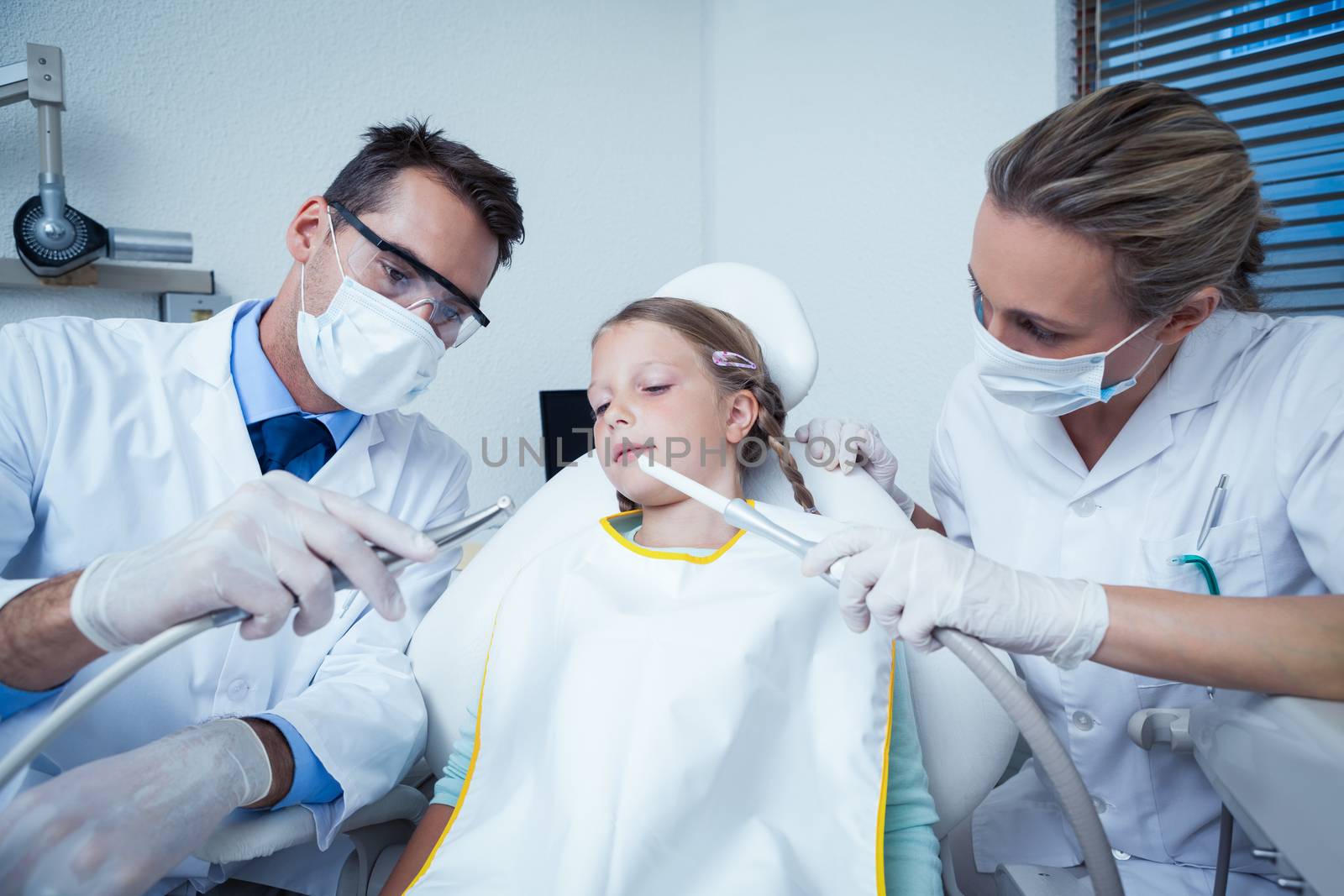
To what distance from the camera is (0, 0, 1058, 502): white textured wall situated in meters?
1.70

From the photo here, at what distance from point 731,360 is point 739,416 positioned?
0.30 ft

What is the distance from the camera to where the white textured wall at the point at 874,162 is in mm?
2086

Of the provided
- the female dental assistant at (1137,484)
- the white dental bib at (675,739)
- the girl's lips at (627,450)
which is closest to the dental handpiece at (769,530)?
the female dental assistant at (1137,484)

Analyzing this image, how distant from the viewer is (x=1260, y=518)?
1.03 m

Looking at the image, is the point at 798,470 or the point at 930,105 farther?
the point at 930,105

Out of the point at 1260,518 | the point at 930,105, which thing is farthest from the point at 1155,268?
the point at 930,105

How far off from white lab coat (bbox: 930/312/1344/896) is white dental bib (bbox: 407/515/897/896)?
0.30 meters

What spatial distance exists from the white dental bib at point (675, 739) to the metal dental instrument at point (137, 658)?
0.31 m

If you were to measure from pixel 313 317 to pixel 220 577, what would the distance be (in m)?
0.58

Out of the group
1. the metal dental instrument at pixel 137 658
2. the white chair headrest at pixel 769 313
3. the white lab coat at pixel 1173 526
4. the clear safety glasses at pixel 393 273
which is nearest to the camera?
the metal dental instrument at pixel 137 658

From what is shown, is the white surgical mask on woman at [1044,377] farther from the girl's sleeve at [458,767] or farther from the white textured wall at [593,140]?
the white textured wall at [593,140]

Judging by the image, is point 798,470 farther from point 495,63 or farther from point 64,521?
point 495,63

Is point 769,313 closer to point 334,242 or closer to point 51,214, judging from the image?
point 334,242

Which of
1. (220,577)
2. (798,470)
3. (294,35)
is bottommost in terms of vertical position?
(798,470)
